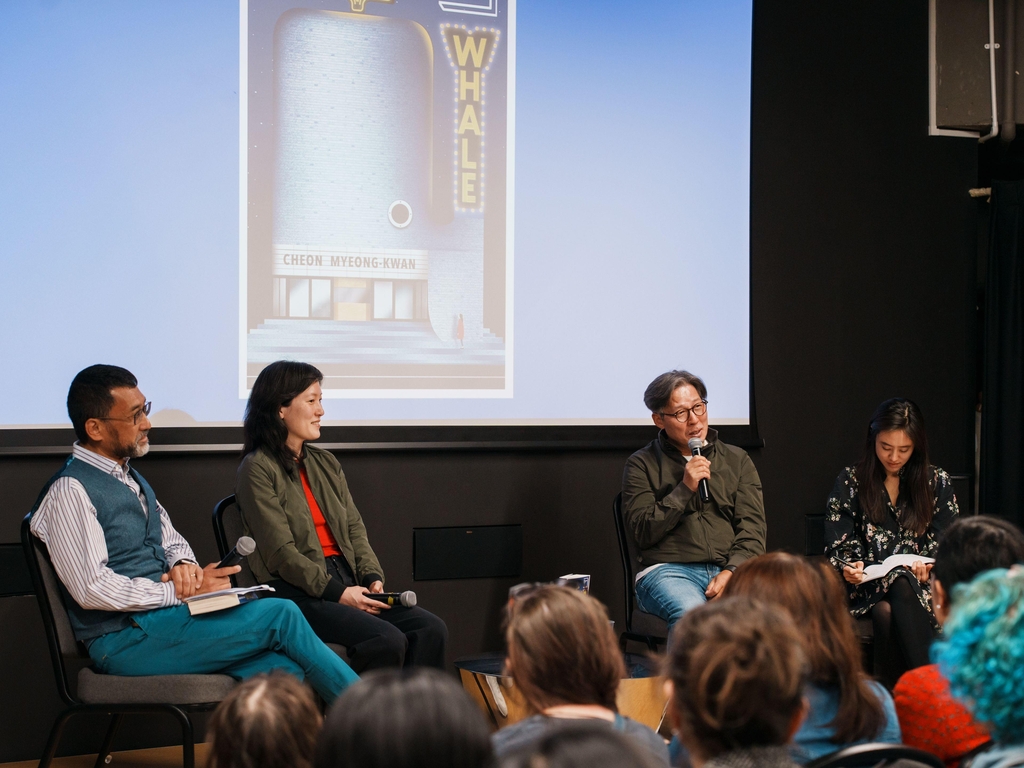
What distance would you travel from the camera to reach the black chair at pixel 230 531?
2.94 meters

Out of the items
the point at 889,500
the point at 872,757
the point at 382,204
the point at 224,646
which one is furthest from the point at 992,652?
the point at 382,204

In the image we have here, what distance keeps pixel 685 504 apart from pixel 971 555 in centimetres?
141

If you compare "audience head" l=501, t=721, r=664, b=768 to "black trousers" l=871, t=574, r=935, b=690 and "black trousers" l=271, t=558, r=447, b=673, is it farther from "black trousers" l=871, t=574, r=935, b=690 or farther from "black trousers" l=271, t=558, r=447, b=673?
"black trousers" l=871, t=574, r=935, b=690

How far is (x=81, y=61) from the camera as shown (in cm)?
318

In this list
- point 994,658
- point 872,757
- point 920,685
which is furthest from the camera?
→ point 920,685

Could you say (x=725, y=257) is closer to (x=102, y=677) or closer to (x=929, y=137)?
(x=929, y=137)

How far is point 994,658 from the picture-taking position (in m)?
1.21

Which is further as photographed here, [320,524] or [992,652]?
[320,524]

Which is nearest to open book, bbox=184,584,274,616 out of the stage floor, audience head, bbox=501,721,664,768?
the stage floor

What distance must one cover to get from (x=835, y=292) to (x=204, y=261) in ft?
8.51

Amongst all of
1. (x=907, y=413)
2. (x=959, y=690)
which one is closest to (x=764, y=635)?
(x=959, y=690)

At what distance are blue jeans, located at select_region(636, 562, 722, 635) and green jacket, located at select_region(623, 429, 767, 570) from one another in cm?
3

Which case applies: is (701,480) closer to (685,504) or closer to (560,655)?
(685,504)

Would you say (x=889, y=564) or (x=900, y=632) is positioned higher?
(x=889, y=564)
